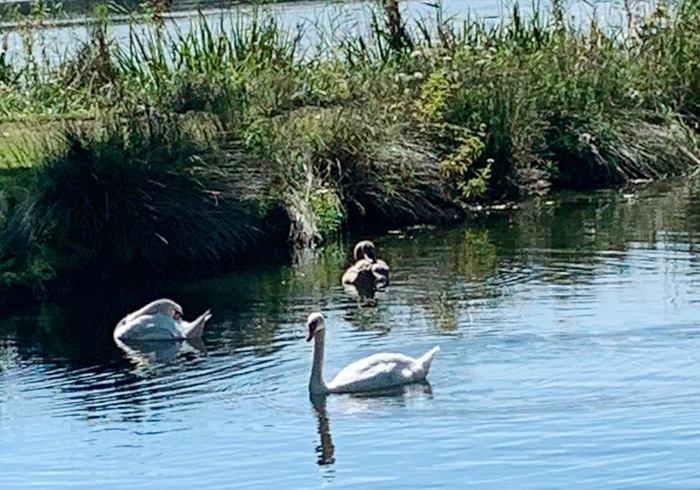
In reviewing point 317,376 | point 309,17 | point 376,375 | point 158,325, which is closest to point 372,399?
point 376,375

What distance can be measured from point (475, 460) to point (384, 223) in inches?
386

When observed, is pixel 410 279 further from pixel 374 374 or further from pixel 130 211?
pixel 374 374

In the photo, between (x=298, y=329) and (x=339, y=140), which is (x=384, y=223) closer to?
(x=339, y=140)

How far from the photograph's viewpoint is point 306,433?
521 inches

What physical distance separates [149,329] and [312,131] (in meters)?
5.90

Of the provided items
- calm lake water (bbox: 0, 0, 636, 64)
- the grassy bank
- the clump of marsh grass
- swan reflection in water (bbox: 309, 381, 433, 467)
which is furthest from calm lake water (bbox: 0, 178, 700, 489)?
calm lake water (bbox: 0, 0, 636, 64)

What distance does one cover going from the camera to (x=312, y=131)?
22016 millimetres

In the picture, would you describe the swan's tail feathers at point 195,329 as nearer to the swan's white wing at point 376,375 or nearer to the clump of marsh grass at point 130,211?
the swan's white wing at point 376,375

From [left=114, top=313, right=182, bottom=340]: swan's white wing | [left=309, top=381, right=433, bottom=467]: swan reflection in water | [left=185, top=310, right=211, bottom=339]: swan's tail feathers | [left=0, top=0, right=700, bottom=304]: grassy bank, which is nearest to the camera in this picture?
[left=309, top=381, right=433, bottom=467]: swan reflection in water

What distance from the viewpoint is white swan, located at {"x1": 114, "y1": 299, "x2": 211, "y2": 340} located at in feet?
54.0

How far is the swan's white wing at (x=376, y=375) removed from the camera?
1418cm

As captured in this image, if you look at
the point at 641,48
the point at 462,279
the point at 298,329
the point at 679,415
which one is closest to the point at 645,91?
the point at 641,48

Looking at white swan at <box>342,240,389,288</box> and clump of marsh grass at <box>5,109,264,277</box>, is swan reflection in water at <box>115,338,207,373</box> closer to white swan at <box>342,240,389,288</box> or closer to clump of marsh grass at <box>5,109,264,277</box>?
white swan at <box>342,240,389,288</box>

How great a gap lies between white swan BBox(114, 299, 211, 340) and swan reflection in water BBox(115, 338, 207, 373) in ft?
0.15
